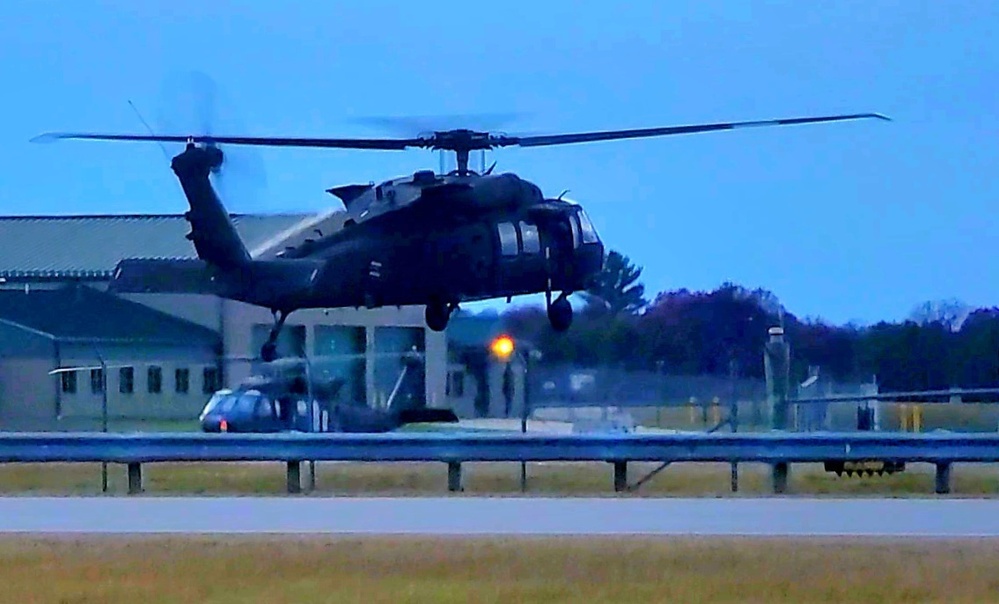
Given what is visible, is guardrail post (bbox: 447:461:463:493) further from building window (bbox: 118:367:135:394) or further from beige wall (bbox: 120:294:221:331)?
building window (bbox: 118:367:135:394)

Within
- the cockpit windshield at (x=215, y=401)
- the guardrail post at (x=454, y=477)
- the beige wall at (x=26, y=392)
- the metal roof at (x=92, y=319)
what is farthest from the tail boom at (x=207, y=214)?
the beige wall at (x=26, y=392)

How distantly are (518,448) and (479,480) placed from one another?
81.3 inches

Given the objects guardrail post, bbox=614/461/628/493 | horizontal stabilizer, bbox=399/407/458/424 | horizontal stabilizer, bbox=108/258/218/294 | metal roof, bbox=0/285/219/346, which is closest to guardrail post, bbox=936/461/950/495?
guardrail post, bbox=614/461/628/493

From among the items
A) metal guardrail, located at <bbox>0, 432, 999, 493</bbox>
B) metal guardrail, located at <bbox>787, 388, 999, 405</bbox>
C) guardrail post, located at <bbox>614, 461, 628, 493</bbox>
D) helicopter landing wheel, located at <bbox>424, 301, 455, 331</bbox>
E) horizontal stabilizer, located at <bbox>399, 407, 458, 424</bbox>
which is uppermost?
helicopter landing wheel, located at <bbox>424, 301, 455, 331</bbox>

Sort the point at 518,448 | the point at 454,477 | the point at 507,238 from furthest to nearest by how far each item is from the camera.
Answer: the point at 507,238, the point at 454,477, the point at 518,448

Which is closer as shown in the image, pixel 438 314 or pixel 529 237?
pixel 529 237

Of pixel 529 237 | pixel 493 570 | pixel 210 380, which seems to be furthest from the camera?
pixel 210 380

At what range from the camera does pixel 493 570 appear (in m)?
11.3

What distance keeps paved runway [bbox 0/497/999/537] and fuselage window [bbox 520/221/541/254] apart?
375cm

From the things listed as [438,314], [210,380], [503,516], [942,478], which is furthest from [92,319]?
[942,478]

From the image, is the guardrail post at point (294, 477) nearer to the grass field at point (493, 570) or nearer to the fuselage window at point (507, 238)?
the fuselage window at point (507, 238)

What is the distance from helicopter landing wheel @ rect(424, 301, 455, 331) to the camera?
20.4m

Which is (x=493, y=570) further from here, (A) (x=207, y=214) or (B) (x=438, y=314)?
(A) (x=207, y=214)

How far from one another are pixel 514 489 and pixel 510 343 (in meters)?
3.58
